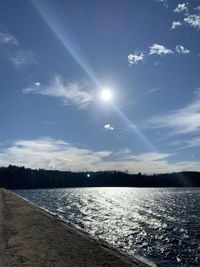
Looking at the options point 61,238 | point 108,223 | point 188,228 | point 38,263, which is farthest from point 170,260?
point 108,223

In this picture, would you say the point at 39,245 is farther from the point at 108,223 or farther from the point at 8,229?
the point at 108,223

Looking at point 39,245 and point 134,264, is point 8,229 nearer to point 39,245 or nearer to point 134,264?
point 39,245

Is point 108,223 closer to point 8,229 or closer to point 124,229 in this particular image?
point 124,229

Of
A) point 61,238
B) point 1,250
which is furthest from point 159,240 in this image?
point 1,250

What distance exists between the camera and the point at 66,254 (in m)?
24.8

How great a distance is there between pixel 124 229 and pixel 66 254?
22.4 metres

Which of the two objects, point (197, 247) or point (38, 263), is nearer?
point (38, 263)

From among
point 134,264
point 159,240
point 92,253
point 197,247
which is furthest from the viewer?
point 159,240

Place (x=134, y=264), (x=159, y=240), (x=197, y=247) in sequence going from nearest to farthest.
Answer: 1. (x=134, y=264)
2. (x=197, y=247)
3. (x=159, y=240)

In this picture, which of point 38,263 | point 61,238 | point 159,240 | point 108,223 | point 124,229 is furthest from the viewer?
point 108,223

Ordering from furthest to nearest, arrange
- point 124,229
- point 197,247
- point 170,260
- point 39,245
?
1. point 124,229
2. point 197,247
3. point 170,260
4. point 39,245

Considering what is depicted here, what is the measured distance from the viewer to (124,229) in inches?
1822

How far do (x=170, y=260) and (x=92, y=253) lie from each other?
7.09m

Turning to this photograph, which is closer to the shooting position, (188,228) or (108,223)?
(188,228)
